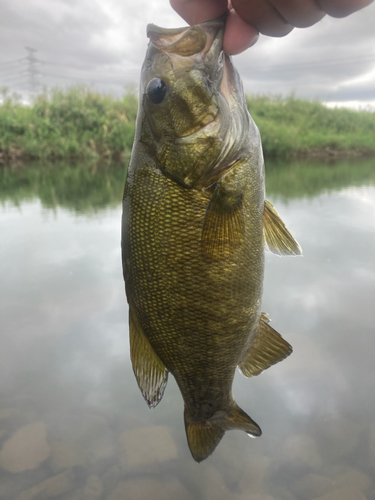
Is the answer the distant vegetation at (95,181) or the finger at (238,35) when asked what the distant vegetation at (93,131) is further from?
the finger at (238,35)

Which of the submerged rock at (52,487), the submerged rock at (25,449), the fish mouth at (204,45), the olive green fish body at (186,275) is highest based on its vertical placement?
the fish mouth at (204,45)

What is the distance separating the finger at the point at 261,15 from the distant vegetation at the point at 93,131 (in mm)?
16063

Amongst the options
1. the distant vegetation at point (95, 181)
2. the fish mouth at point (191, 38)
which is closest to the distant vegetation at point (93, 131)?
the distant vegetation at point (95, 181)

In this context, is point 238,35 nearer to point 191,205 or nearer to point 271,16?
point 271,16

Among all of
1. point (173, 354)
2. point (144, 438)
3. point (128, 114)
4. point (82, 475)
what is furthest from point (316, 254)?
point (128, 114)

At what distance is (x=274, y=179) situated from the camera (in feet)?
42.6

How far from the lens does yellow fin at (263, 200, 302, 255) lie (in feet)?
4.38

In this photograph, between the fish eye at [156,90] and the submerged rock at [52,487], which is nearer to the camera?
the fish eye at [156,90]

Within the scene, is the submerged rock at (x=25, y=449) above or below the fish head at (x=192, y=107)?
below

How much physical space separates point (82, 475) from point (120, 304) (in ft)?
8.03

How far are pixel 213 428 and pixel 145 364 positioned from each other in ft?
1.34

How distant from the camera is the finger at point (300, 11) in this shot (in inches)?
41.7

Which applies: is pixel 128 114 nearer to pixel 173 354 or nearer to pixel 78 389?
pixel 78 389

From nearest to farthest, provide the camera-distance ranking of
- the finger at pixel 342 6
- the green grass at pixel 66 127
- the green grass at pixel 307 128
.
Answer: the finger at pixel 342 6, the green grass at pixel 66 127, the green grass at pixel 307 128
